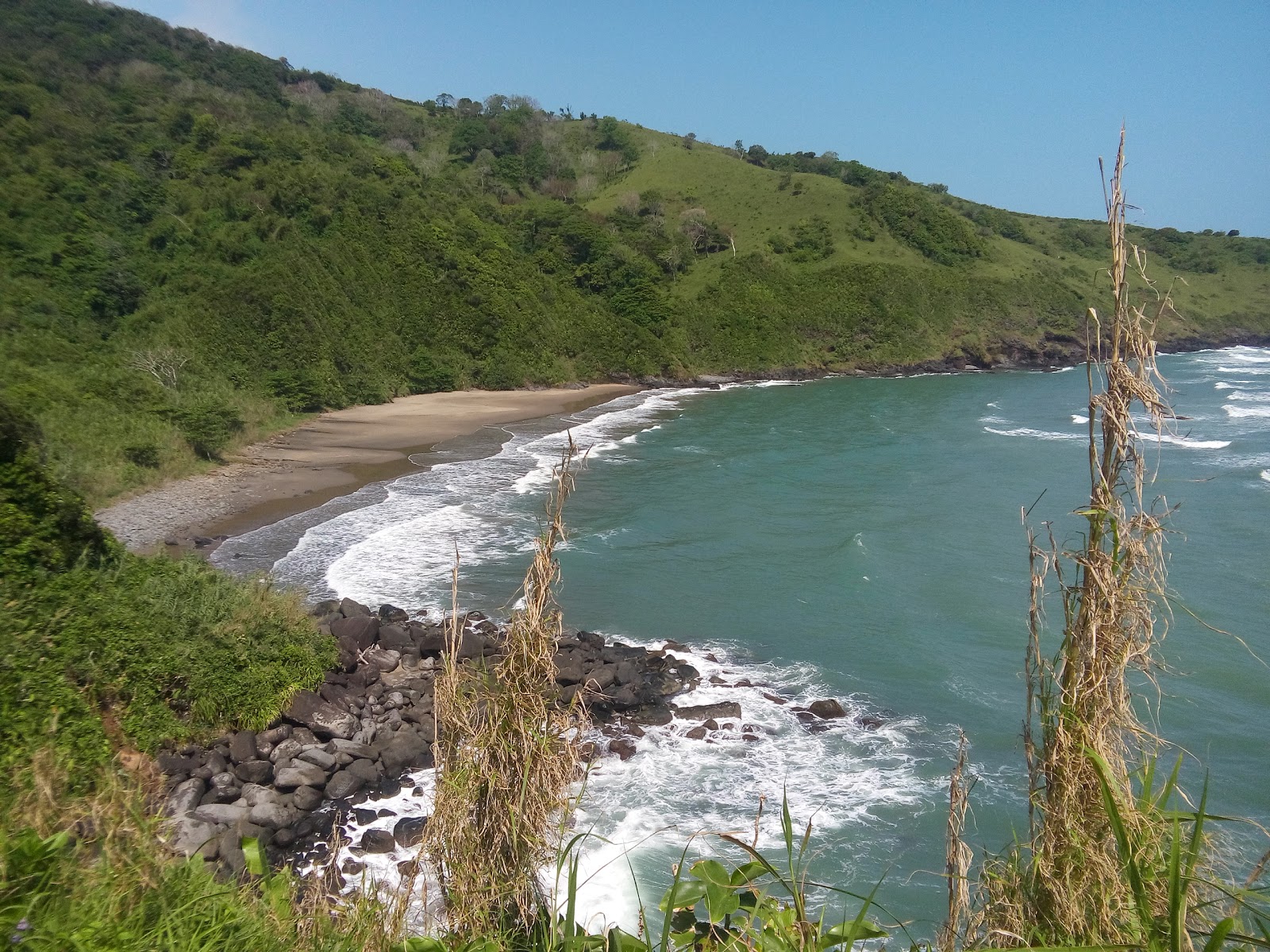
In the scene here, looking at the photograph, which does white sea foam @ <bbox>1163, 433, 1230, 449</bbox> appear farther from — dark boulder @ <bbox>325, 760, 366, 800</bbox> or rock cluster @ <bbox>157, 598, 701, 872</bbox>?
dark boulder @ <bbox>325, 760, 366, 800</bbox>

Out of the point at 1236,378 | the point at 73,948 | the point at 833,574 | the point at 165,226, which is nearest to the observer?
the point at 73,948

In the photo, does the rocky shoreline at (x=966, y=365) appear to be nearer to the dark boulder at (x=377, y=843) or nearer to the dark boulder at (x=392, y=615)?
the dark boulder at (x=392, y=615)

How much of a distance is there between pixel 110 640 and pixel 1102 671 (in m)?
11.4

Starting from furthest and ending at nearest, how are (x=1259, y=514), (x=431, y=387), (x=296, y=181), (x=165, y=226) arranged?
(x=296, y=181)
(x=431, y=387)
(x=165, y=226)
(x=1259, y=514)

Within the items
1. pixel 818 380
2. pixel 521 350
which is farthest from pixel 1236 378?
pixel 521 350

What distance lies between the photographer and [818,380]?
200 ft

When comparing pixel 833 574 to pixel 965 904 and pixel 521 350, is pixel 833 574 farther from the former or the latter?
pixel 521 350

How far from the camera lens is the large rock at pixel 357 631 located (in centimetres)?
1420

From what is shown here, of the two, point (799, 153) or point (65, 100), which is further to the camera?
point (799, 153)

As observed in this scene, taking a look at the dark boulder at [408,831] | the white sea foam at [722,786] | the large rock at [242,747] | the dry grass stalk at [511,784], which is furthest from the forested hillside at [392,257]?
the dry grass stalk at [511,784]

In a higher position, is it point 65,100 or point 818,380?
point 65,100

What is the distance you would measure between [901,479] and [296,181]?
38.8m

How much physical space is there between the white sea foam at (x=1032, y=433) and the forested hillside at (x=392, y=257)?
23.7m

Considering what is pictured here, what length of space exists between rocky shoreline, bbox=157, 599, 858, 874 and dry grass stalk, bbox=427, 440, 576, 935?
17.7ft
